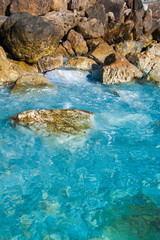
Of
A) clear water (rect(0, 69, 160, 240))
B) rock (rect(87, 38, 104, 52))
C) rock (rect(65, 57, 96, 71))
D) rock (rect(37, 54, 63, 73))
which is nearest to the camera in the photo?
clear water (rect(0, 69, 160, 240))

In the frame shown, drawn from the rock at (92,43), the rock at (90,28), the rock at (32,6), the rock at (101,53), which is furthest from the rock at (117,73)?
the rock at (32,6)

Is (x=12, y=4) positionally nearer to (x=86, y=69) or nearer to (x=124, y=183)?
(x=86, y=69)

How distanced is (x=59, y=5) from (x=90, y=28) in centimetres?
436

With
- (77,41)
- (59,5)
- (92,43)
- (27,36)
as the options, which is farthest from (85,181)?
(59,5)

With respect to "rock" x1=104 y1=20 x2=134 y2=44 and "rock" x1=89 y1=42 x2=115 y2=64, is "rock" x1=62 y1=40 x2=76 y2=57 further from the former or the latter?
"rock" x1=104 y1=20 x2=134 y2=44

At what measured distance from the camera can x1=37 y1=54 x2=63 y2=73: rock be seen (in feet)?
36.7

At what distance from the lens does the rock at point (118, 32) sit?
1627cm

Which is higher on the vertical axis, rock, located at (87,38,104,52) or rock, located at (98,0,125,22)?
rock, located at (98,0,125,22)

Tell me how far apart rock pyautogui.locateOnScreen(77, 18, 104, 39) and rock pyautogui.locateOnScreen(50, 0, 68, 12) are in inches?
136

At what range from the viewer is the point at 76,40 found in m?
14.5

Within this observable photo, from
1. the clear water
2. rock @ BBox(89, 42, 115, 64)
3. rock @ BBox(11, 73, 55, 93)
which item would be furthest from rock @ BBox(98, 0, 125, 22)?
the clear water

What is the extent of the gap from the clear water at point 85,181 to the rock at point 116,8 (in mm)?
13497

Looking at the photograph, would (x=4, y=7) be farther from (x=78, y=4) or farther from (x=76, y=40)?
(x=78, y=4)

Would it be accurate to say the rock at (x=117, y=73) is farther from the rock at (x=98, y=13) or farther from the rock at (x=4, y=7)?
the rock at (x=4, y=7)
